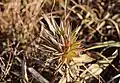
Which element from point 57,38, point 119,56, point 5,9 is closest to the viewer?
point 57,38

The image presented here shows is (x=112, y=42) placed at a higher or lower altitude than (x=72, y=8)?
lower

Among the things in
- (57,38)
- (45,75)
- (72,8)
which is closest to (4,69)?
(45,75)

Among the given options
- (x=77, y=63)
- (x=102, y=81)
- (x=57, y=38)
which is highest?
(x=57, y=38)

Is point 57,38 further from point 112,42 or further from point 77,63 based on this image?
point 112,42

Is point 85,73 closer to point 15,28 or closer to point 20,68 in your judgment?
point 20,68

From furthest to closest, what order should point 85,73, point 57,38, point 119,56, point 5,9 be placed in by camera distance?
point 5,9
point 119,56
point 85,73
point 57,38

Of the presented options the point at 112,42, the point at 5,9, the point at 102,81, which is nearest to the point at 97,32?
the point at 112,42

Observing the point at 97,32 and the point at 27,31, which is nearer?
the point at 27,31
